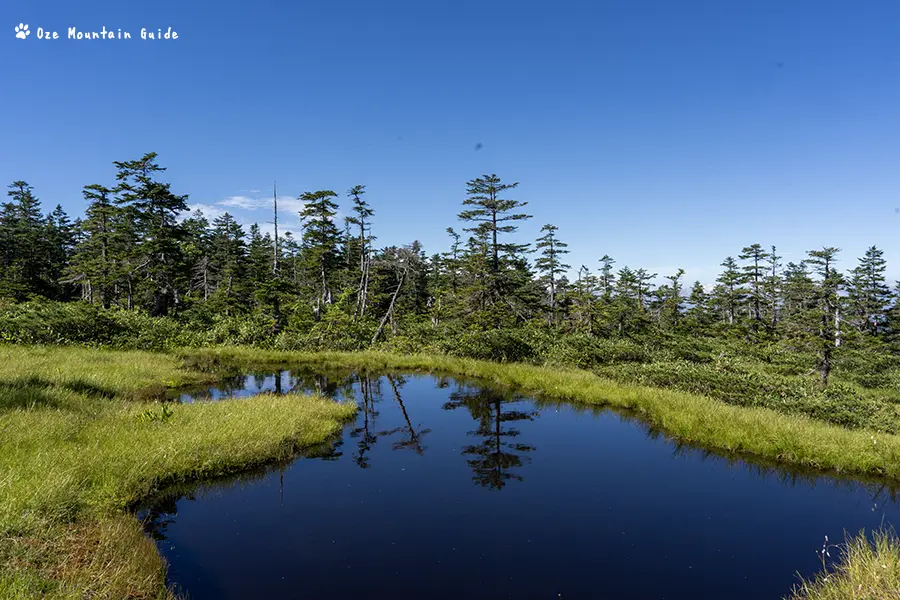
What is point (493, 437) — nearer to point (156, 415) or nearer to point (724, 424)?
point (724, 424)

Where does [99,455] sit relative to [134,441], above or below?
above

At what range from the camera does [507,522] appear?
9711mm

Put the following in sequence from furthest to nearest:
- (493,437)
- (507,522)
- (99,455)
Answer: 1. (493,437)
2. (99,455)
3. (507,522)

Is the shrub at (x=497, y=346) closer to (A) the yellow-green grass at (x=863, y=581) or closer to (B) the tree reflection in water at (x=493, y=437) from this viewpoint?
(B) the tree reflection in water at (x=493, y=437)

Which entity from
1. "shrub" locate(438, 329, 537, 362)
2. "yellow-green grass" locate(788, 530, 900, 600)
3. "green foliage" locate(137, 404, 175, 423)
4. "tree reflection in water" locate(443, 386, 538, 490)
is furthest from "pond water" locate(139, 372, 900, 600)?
"shrub" locate(438, 329, 537, 362)

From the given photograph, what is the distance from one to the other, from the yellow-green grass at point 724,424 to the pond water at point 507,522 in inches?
36.9

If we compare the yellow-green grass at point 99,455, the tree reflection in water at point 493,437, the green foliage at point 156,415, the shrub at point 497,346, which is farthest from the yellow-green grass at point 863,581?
the shrub at point 497,346

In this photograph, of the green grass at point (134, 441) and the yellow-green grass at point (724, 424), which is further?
the yellow-green grass at point (724, 424)

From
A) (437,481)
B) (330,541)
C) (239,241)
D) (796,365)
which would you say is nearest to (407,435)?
(437,481)

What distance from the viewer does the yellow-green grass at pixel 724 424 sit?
12.7 m

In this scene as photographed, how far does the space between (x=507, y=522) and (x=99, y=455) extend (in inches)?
388

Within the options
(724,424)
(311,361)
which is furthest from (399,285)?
(724,424)

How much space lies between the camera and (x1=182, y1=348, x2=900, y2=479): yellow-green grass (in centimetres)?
1268

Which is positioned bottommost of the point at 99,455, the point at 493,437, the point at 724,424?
the point at 493,437
